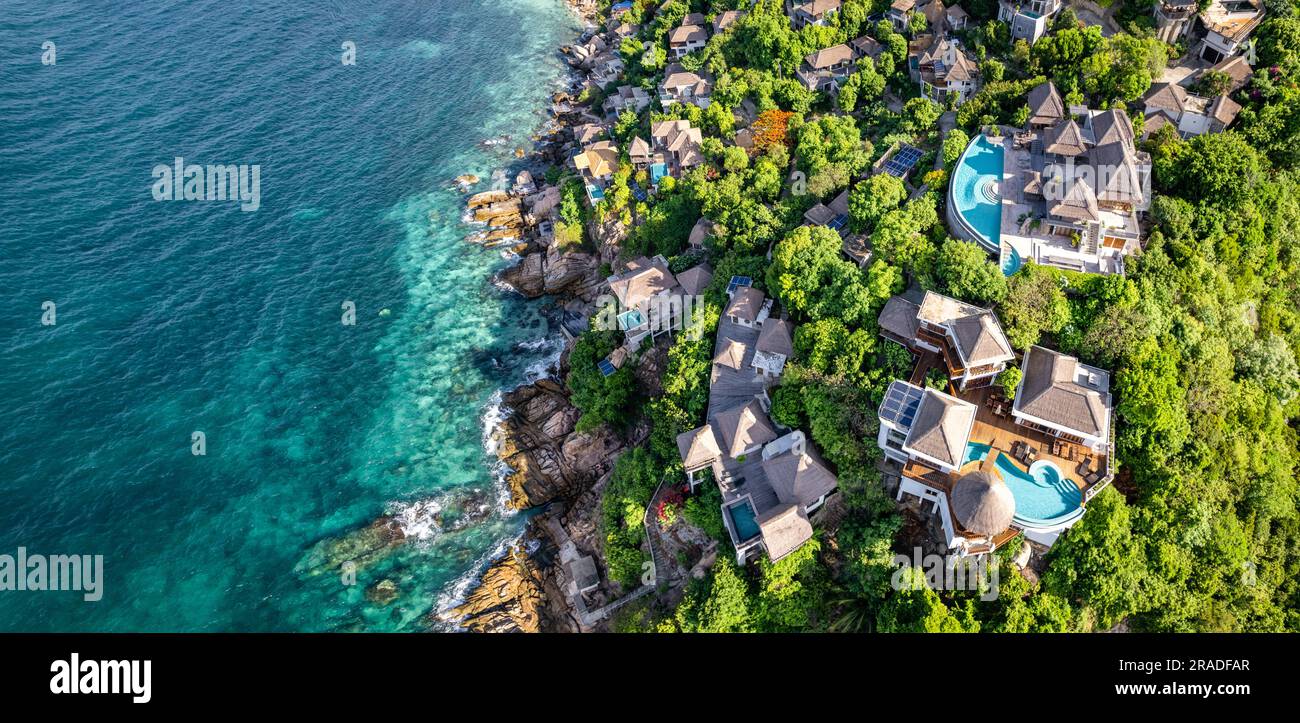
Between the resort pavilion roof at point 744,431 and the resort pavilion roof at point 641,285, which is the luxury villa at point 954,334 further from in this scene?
the resort pavilion roof at point 641,285

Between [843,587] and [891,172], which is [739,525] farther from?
[891,172]

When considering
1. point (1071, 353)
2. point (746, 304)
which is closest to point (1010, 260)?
point (1071, 353)

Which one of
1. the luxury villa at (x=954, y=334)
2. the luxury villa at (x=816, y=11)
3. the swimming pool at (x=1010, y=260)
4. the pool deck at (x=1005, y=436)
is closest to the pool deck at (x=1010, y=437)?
the pool deck at (x=1005, y=436)

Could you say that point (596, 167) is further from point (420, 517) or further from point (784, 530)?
point (784, 530)

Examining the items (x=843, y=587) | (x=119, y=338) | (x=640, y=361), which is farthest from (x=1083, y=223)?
(x=119, y=338)

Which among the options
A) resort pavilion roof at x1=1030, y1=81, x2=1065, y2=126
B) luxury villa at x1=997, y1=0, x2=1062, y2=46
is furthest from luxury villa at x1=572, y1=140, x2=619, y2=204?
resort pavilion roof at x1=1030, y1=81, x2=1065, y2=126

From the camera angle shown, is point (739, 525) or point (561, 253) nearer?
point (739, 525)

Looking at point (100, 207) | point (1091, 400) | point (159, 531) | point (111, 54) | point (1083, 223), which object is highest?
point (1083, 223)
